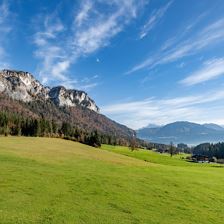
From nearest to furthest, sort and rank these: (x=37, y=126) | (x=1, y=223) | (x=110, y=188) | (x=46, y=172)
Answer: (x=1, y=223) < (x=110, y=188) < (x=46, y=172) < (x=37, y=126)

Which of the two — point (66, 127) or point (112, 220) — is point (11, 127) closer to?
point (66, 127)

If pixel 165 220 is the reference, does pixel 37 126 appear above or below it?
above

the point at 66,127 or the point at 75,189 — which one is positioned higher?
the point at 66,127

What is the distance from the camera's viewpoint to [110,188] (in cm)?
3092

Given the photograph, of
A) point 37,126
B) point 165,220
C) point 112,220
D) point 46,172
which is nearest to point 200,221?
point 165,220

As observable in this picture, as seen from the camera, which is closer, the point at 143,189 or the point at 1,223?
the point at 1,223

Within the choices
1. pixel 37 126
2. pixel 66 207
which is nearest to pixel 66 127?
pixel 37 126

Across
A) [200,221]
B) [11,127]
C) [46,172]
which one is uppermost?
[11,127]

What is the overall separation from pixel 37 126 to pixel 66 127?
30.3m

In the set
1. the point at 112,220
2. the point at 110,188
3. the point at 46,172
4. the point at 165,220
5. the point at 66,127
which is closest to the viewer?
the point at 112,220

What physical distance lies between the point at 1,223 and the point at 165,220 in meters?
11.9

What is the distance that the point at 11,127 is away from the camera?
152 m

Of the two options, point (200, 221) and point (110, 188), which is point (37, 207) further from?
point (200, 221)

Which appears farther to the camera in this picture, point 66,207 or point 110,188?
point 110,188
